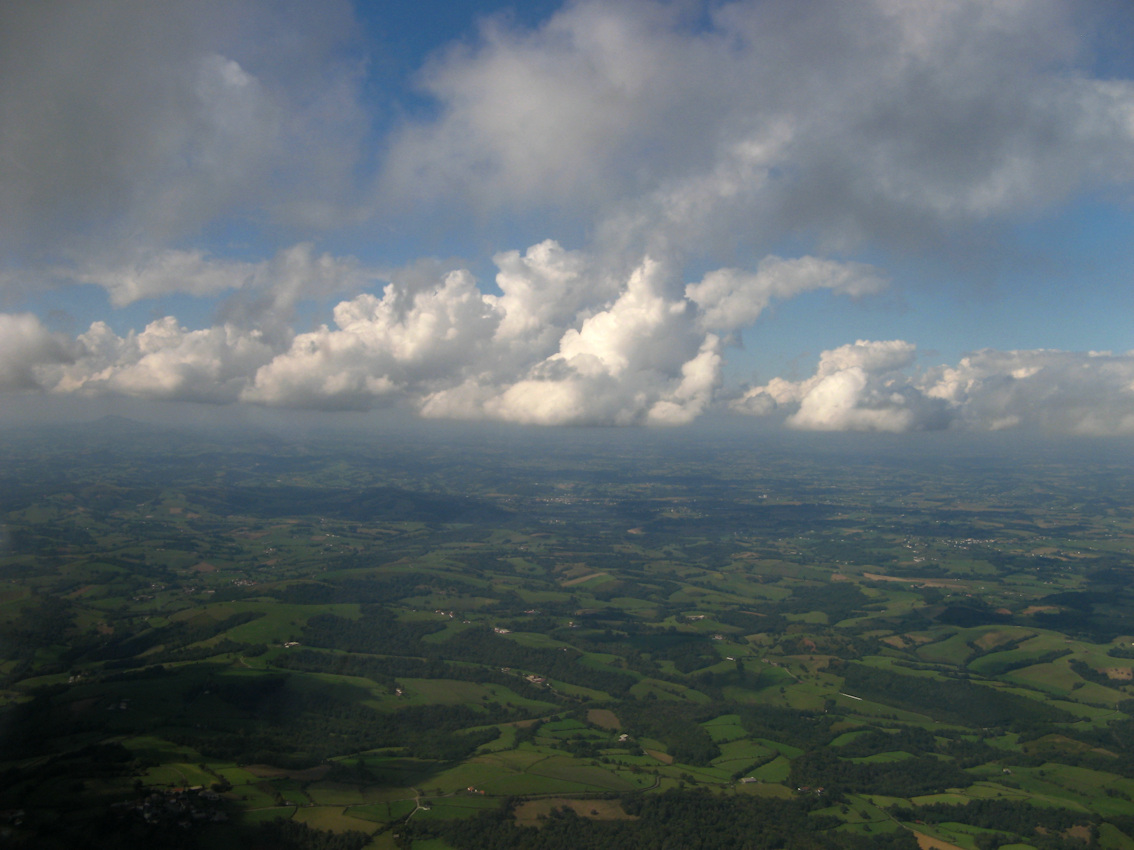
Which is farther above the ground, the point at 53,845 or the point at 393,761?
the point at 53,845

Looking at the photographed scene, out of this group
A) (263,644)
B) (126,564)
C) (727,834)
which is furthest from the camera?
(126,564)

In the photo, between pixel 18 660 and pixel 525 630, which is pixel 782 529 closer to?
pixel 525 630

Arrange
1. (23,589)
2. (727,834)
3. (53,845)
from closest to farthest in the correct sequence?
(53,845), (727,834), (23,589)

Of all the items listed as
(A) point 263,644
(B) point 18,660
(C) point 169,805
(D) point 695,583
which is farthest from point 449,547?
(C) point 169,805

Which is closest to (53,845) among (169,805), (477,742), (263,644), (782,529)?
(169,805)

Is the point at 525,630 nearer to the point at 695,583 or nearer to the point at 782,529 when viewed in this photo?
the point at 695,583

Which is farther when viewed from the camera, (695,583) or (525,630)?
(695,583)
